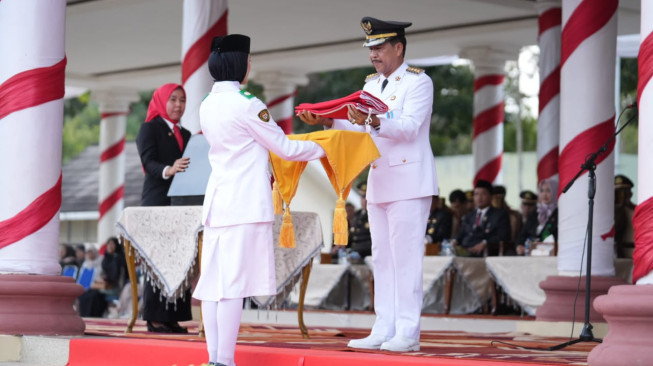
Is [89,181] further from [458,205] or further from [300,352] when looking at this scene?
[300,352]

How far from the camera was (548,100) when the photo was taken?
13383 mm

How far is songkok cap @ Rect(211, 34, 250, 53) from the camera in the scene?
586 cm

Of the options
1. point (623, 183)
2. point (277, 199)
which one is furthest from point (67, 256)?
point (277, 199)

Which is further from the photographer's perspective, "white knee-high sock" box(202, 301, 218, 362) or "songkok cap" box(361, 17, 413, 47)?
"songkok cap" box(361, 17, 413, 47)

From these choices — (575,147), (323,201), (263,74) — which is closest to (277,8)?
(263,74)

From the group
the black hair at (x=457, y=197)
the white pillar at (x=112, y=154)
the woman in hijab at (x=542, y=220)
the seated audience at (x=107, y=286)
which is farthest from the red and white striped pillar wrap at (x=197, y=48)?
the white pillar at (x=112, y=154)

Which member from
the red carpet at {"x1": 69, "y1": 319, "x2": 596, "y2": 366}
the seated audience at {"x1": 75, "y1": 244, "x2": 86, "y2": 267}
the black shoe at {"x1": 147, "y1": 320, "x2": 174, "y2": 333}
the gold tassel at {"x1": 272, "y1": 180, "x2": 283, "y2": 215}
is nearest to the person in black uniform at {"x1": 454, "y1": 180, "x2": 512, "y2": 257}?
the red carpet at {"x1": 69, "y1": 319, "x2": 596, "y2": 366}

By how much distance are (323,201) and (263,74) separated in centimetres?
899

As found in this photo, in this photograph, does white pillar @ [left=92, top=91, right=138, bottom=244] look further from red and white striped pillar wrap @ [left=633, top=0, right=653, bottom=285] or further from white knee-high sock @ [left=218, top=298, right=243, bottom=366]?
red and white striped pillar wrap @ [left=633, top=0, right=653, bottom=285]

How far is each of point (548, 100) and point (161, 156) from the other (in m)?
6.39

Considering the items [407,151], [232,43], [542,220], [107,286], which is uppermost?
[232,43]

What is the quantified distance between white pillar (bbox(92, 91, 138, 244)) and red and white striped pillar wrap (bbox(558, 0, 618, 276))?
1186 cm

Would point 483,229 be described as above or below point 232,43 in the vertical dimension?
below

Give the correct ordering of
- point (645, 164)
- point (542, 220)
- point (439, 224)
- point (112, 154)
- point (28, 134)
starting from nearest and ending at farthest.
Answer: point (645, 164) → point (28, 134) → point (542, 220) → point (439, 224) → point (112, 154)
